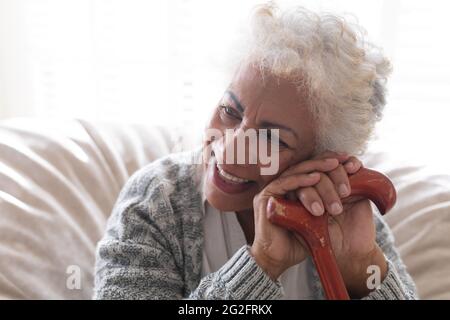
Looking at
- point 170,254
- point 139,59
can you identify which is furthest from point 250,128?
point 139,59

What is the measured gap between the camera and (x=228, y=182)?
1117 mm

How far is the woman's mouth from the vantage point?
1.11 metres

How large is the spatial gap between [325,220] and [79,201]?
681mm

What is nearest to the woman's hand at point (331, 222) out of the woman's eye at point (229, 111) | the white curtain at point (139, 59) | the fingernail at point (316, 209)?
the fingernail at point (316, 209)

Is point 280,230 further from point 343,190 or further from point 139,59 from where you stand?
point 139,59

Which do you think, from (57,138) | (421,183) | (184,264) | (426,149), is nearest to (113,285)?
(184,264)

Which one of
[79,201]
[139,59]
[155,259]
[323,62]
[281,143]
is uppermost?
[139,59]

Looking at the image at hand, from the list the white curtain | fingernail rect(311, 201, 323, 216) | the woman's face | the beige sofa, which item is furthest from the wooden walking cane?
the white curtain

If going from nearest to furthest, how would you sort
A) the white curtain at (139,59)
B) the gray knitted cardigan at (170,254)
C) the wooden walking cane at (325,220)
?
A: the wooden walking cane at (325,220) < the gray knitted cardigan at (170,254) < the white curtain at (139,59)

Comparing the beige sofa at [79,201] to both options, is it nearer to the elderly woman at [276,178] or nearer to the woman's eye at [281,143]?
the elderly woman at [276,178]

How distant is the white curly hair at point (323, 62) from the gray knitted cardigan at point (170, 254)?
271mm

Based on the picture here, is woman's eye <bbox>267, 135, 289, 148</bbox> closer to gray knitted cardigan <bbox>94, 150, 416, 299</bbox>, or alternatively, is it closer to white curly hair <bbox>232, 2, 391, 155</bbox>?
white curly hair <bbox>232, 2, 391, 155</bbox>

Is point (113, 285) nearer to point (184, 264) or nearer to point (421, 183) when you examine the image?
point (184, 264)

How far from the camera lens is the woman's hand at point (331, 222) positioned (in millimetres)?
1024
